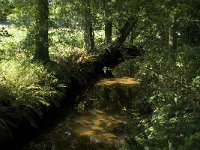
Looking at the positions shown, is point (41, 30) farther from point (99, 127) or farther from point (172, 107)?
point (172, 107)

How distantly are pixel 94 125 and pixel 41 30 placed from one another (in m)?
4.54

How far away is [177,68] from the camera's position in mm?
9500

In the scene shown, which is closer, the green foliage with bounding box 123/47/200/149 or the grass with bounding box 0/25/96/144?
the green foliage with bounding box 123/47/200/149

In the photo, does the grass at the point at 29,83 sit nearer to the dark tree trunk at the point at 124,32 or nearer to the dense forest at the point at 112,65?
the dense forest at the point at 112,65

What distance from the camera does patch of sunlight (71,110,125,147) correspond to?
8930 mm

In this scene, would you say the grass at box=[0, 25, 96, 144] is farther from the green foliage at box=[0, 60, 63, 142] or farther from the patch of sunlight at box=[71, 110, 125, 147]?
the patch of sunlight at box=[71, 110, 125, 147]

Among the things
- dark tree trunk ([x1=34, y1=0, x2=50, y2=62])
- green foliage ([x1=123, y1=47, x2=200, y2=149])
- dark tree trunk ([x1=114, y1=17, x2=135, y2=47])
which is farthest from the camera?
dark tree trunk ([x1=114, y1=17, x2=135, y2=47])

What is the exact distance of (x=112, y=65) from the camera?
18656mm

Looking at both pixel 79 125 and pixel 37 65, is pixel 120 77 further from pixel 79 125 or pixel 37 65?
pixel 79 125

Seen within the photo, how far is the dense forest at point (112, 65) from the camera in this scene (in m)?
6.48

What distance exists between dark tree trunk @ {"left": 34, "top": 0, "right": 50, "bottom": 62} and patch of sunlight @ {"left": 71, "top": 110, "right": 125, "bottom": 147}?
10.4ft

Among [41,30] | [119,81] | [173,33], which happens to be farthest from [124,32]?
[41,30]

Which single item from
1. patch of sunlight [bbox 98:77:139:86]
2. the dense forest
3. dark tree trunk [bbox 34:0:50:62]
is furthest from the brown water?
dark tree trunk [bbox 34:0:50:62]

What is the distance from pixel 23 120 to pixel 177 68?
416 cm
